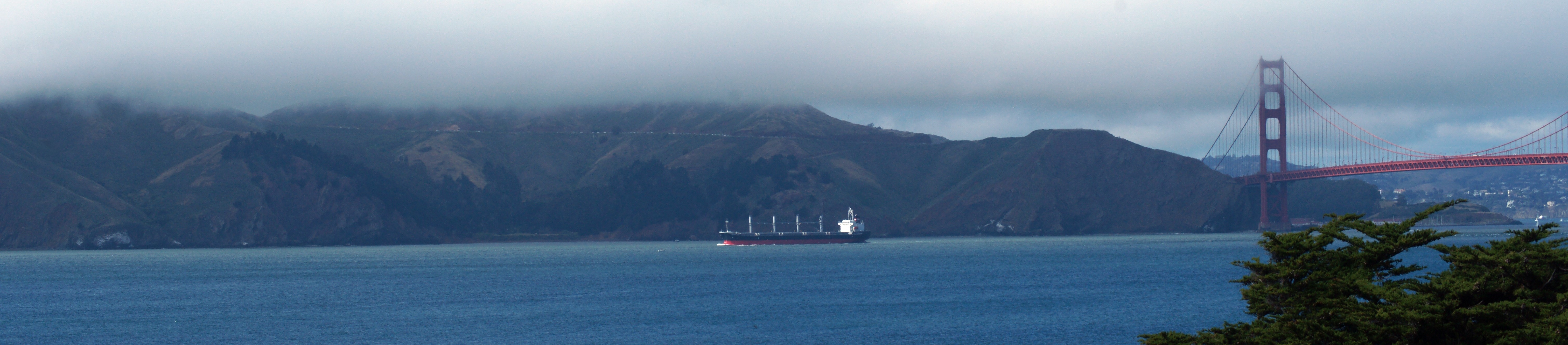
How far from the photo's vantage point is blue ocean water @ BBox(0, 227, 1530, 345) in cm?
4253

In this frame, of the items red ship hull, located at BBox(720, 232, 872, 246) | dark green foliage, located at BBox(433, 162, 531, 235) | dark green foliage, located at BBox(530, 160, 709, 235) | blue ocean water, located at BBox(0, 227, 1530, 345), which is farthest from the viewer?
dark green foliage, located at BBox(530, 160, 709, 235)

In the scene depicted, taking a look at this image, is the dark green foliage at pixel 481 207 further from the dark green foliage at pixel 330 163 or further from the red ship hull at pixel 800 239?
the red ship hull at pixel 800 239

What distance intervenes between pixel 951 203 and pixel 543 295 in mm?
123095

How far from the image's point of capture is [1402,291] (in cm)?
1756

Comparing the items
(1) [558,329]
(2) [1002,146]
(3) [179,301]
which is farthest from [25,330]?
(2) [1002,146]

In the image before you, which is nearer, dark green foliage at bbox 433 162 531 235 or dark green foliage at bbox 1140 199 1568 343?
dark green foliage at bbox 1140 199 1568 343

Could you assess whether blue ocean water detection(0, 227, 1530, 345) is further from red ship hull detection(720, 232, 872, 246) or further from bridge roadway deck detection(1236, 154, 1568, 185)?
red ship hull detection(720, 232, 872, 246)

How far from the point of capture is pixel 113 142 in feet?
570

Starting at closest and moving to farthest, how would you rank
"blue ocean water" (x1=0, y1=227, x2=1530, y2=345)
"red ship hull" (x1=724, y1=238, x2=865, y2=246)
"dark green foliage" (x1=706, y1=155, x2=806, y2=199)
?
"blue ocean water" (x1=0, y1=227, x2=1530, y2=345), "red ship hull" (x1=724, y1=238, x2=865, y2=246), "dark green foliage" (x1=706, y1=155, x2=806, y2=199)

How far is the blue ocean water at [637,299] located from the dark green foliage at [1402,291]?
20.7 metres

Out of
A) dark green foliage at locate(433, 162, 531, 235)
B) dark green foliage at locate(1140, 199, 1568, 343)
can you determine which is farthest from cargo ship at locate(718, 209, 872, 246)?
dark green foliage at locate(1140, 199, 1568, 343)

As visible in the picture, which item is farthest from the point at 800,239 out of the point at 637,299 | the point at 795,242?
the point at 637,299

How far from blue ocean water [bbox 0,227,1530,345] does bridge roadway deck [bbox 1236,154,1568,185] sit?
7.33m

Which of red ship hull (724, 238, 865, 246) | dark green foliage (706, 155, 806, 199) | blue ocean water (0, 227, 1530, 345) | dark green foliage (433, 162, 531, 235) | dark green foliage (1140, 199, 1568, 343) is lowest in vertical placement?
blue ocean water (0, 227, 1530, 345)
